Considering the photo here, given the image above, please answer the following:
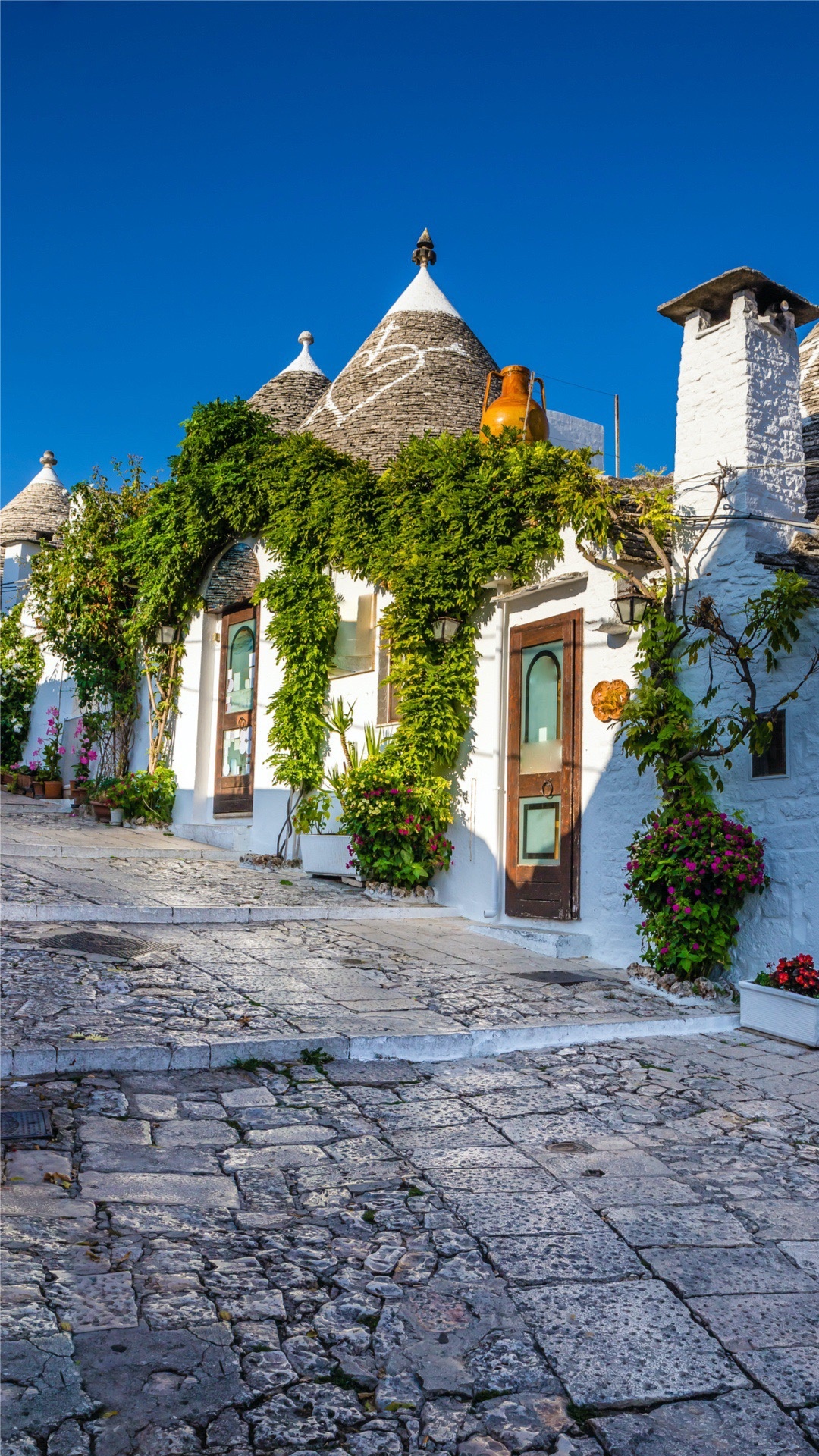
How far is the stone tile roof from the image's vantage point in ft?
43.4

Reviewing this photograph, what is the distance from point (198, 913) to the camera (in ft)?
27.9

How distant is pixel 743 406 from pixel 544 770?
3.26 m

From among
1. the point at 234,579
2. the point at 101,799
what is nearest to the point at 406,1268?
the point at 234,579

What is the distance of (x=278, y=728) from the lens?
1169 centimetres

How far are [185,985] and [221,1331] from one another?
353cm

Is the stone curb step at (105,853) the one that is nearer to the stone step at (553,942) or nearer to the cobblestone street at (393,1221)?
the stone step at (553,942)

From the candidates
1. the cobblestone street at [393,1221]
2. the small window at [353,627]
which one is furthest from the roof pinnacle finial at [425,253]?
the cobblestone street at [393,1221]

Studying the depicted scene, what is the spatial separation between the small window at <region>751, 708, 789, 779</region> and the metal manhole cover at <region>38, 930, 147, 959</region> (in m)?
4.20

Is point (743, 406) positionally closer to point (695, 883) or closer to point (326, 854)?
point (695, 883)

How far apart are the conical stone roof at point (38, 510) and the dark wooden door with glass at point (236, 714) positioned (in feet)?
30.6

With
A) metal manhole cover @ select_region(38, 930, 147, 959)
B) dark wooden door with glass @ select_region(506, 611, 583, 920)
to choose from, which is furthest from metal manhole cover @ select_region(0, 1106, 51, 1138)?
dark wooden door with glass @ select_region(506, 611, 583, 920)

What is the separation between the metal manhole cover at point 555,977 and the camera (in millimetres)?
7130

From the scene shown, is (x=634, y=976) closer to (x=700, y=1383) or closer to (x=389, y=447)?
(x=700, y=1383)

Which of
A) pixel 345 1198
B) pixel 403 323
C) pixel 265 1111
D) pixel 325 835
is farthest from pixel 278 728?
pixel 345 1198
